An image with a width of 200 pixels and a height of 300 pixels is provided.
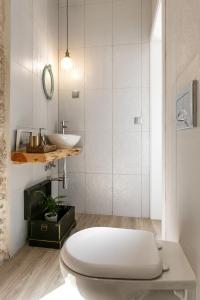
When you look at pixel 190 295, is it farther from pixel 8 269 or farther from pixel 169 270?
pixel 8 269

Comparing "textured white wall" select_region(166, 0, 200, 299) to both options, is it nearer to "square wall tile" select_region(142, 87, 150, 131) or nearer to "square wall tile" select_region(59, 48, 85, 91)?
"square wall tile" select_region(142, 87, 150, 131)

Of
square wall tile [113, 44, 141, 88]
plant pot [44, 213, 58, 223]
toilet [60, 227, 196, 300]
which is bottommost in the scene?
plant pot [44, 213, 58, 223]

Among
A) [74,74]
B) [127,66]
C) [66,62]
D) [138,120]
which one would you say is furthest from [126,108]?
[66,62]

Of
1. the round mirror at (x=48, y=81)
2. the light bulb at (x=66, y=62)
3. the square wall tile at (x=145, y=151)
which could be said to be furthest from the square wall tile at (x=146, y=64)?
the round mirror at (x=48, y=81)

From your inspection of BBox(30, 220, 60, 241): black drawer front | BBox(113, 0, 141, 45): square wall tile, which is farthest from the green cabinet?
BBox(113, 0, 141, 45): square wall tile

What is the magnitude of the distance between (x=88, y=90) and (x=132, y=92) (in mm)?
546

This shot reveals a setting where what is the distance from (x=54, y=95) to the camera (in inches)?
109

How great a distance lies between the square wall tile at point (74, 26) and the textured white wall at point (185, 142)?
1784mm

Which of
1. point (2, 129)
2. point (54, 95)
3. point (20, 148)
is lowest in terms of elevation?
point (20, 148)

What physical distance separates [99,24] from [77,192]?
212 cm

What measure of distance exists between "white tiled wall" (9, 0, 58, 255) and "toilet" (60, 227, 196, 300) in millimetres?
1199

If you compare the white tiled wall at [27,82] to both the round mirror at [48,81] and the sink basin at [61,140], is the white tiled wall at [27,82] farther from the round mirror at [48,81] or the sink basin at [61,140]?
the sink basin at [61,140]

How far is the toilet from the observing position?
76cm

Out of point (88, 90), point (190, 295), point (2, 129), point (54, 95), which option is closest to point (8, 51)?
point (2, 129)
